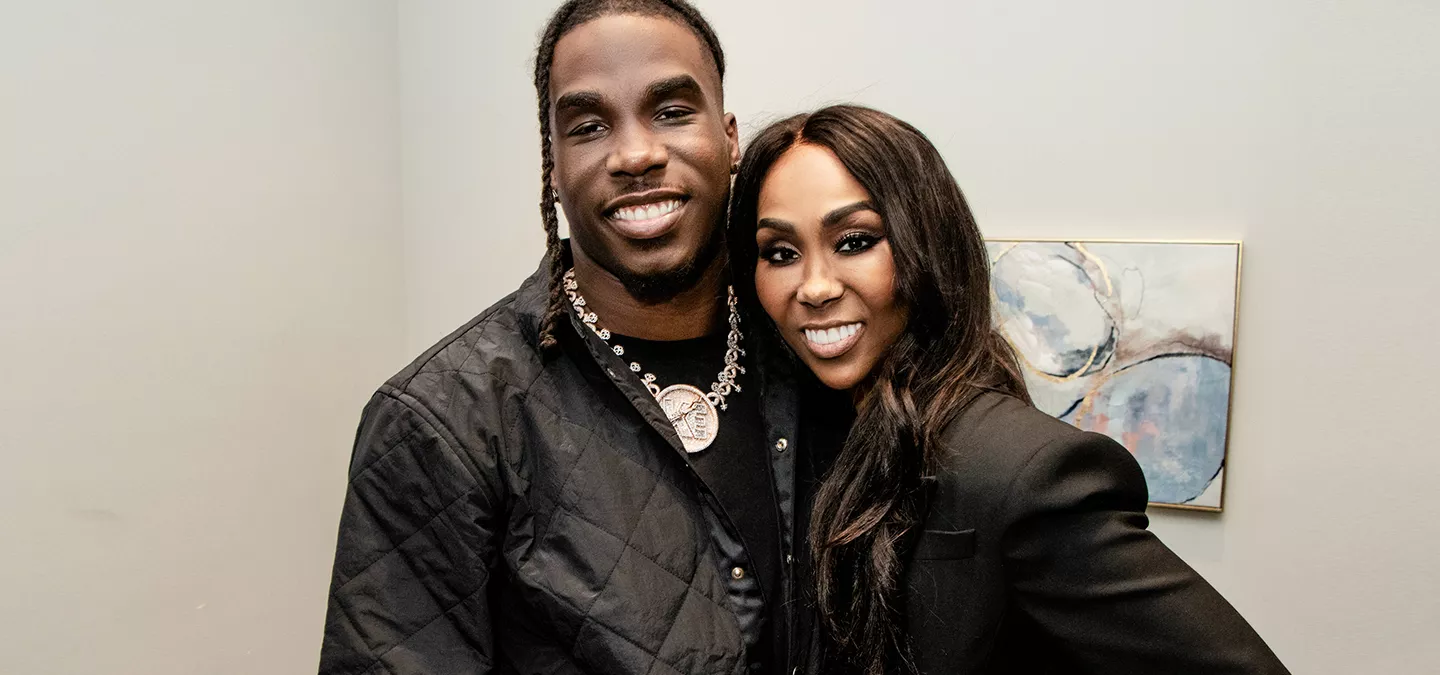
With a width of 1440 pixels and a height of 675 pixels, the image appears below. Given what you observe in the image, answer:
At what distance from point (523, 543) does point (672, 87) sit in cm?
66

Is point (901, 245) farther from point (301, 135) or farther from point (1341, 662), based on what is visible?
point (301, 135)

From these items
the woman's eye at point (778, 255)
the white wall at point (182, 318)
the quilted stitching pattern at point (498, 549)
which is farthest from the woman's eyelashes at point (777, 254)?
the white wall at point (182, 318)

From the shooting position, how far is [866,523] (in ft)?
3.90

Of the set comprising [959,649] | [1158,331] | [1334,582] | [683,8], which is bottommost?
[1334,582]

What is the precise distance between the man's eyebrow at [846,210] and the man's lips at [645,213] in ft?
0.79

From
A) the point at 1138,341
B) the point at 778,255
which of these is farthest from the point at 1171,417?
the point at 778,255

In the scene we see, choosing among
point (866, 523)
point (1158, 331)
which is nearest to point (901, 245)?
point (866, 523)

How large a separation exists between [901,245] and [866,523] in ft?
1.13

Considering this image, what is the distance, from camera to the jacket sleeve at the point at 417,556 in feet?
3.99

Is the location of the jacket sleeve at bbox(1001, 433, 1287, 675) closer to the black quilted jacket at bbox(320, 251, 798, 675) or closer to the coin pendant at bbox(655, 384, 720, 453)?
the black quilted jacket at bbox(320, 251, 798, 675)

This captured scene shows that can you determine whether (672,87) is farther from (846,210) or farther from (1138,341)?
(1138,341)

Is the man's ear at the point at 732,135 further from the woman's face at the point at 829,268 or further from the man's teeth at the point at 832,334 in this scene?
the man's teeth at the point at 832,334

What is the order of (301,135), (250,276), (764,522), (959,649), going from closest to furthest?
(959,649), (764,522), (250,276), (301,135)

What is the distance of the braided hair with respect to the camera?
1384 mm
